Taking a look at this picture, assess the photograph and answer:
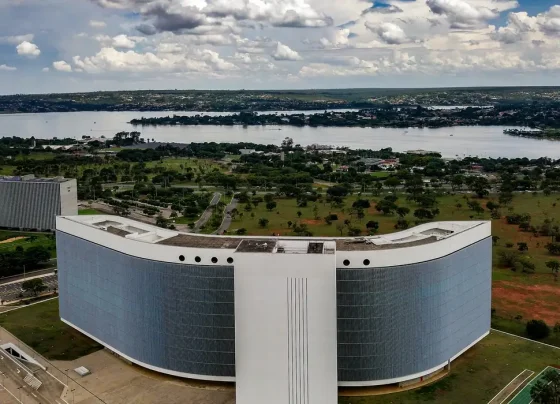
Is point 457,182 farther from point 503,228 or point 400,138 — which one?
point 400,138

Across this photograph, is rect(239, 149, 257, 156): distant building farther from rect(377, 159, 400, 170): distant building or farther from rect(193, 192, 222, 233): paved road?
rect(193, 192, 222, 233): paved road

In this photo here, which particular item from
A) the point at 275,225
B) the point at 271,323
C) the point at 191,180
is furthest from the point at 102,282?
the point at 191,180

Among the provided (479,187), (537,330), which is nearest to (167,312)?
(537,330)

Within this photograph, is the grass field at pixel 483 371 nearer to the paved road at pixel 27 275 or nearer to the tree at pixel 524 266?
the tree at pixel 524 266

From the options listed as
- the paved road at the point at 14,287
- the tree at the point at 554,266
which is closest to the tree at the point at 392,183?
the tree at the point at 554,266

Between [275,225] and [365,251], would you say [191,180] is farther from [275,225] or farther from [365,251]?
[365,251]

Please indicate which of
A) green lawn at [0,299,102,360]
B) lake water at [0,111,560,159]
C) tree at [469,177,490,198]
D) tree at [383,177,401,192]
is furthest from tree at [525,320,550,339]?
lake water at [0,111,560,159]
